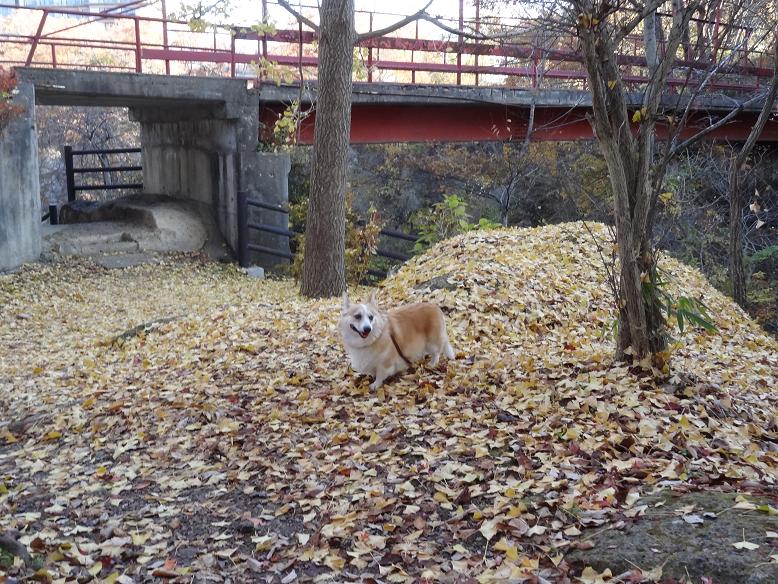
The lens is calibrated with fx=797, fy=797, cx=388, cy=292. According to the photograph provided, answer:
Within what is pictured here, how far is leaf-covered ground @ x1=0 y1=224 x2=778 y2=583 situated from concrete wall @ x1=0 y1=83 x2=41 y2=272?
5.60 metres

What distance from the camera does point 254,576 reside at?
4.44m

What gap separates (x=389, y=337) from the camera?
693 centimetres

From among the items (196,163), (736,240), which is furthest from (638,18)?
(196,163)

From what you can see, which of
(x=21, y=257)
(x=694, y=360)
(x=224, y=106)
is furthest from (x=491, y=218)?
(x=694, y=360)

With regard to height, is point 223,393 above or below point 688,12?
below

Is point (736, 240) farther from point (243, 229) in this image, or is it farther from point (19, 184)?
point (19, 184)

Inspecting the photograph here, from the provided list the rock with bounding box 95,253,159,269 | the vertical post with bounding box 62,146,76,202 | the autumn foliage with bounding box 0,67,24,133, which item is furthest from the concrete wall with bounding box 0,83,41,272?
the vertical post with bounding box 62,146,76,202

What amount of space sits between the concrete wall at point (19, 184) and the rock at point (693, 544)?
13.7 meters

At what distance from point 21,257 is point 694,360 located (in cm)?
1253

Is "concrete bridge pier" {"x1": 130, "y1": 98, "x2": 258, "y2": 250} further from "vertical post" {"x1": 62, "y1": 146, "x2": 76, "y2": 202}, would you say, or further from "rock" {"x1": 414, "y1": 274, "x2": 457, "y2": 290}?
"rock" {"x1": 414, "y1": 274, "x2": 457, "y2": 290}

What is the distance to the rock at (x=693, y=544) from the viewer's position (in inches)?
146

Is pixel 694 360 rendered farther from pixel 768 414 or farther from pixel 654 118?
pixel 654 118

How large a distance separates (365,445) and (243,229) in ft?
40.4

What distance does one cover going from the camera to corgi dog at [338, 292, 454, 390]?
670 centimetres
